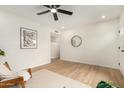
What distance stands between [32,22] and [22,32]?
2.41 ft

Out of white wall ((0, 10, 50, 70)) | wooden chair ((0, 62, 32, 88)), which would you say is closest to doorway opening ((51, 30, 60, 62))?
white wall ((0, 10, 50, 70))

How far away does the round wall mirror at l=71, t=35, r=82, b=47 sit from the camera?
5129 mm

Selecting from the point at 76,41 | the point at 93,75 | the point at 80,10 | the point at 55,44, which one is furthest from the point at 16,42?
the point at 55,44

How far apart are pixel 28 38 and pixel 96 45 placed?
346 cm

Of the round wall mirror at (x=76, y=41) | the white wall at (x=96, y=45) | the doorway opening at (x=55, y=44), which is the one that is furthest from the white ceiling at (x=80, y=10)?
the doorway opening at (x=55, y=44)

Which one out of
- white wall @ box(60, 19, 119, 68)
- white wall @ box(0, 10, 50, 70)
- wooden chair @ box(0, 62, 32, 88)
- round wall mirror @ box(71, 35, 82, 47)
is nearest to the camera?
wooden chair @ box(0, 62, 32, 88)

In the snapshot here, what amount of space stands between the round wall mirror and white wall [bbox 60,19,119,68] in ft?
0.63

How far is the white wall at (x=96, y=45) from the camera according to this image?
3876 mm

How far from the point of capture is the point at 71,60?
553 centimetres

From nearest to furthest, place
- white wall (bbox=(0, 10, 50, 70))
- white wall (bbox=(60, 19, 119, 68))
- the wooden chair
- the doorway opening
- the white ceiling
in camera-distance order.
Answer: the wooden chair → the white ceiling → white wall (bbox=(0, 10, 50, 70)) → white wall (bbox=(60, 19, 119, 68)) → the doorway opening

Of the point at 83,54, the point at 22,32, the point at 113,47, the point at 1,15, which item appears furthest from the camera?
the point at 83,54

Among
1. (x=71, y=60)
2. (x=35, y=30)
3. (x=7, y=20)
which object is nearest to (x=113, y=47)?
(x=71, y=60)

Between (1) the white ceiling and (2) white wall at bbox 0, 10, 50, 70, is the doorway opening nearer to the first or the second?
(2) white wall at bbox 0, 10, 50, 70
